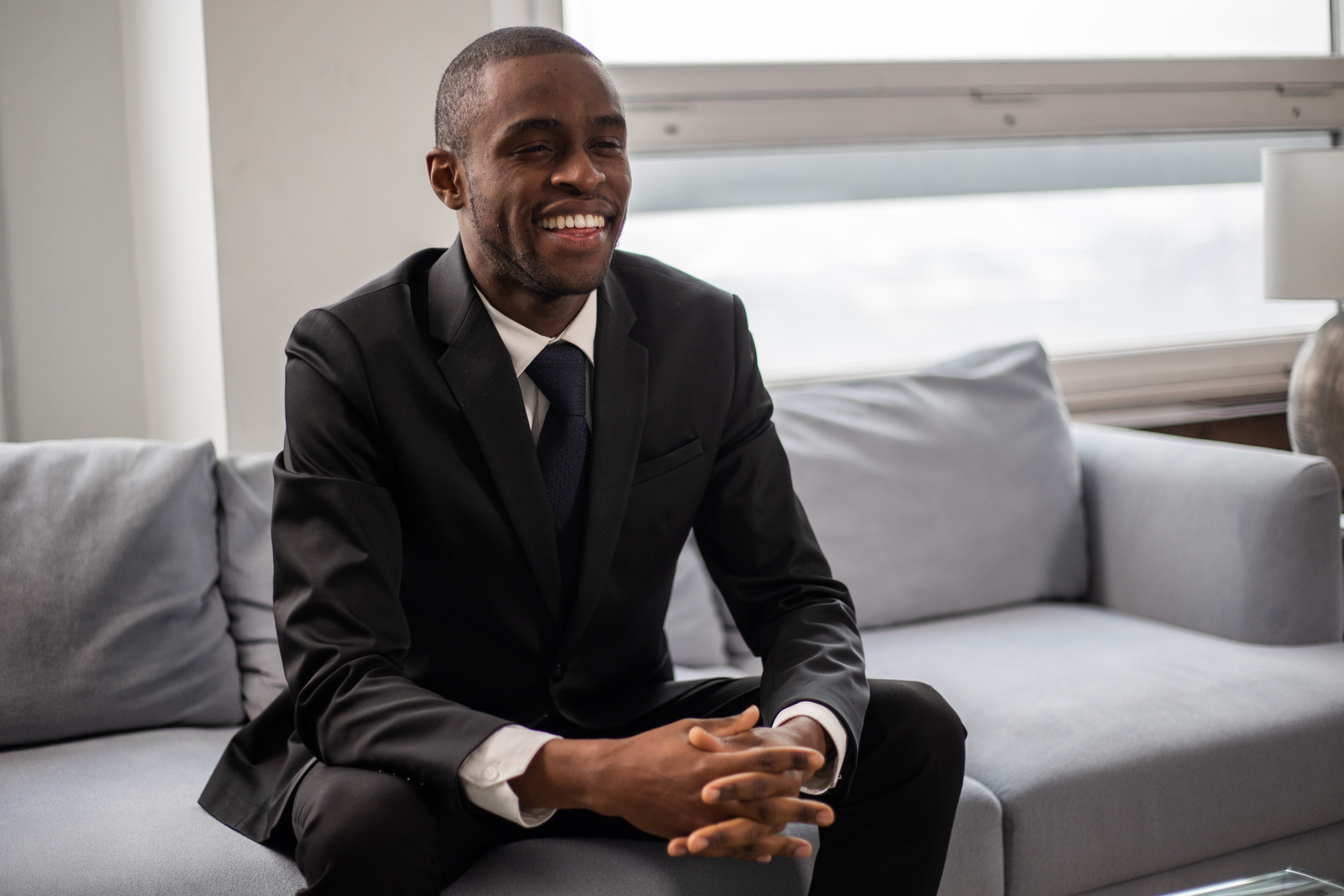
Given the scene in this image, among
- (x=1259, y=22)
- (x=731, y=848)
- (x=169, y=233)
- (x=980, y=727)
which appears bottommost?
(x=980, y=727)

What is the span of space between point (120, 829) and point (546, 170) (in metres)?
0.90

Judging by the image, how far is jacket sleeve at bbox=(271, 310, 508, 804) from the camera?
1157 millimetres

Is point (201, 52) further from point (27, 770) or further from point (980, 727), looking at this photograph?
point (980, 727)

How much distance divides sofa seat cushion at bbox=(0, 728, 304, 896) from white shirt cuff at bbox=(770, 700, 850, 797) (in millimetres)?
547

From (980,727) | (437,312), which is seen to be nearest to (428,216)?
(437,312)

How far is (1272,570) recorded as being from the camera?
1.97m

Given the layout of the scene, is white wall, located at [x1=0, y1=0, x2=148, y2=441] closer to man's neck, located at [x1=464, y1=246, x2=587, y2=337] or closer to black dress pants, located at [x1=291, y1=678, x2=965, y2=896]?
man's neck, located at [x1=464, y1=246, x2=587, y2=337]

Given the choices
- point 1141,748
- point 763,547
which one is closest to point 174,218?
point 763,547

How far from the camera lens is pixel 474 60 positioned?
1365mm

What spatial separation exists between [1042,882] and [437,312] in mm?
1071

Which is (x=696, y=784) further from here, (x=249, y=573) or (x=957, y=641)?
(x=957, y=641)

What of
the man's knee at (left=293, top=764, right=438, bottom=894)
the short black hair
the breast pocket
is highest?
the short black hair

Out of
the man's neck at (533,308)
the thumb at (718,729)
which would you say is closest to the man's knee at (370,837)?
the thumb at (718,729)

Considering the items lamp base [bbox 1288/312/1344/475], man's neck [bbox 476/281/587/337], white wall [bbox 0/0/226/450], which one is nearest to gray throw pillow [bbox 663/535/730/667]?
man's neck [bbox 476/281/587/337]
